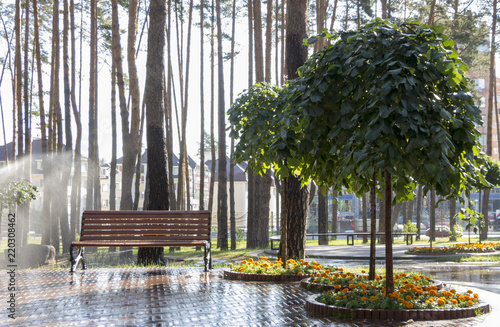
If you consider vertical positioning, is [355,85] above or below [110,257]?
above

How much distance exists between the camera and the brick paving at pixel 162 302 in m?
4.84

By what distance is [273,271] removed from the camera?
7.81 m

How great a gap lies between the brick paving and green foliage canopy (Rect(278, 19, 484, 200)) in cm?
150

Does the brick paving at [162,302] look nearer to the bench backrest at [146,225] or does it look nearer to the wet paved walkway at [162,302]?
the wet paved walkway at [162,302]

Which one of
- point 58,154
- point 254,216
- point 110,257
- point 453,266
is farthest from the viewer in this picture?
point 58,154

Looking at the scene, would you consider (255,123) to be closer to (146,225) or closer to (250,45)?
(146,225)

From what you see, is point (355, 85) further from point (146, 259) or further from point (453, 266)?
point (453, 266)

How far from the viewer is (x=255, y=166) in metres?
9.15

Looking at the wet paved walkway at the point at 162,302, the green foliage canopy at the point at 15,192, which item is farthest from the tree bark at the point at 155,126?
the green foliage canopy at the point at 15,192

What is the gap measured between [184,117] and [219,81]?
3.56m

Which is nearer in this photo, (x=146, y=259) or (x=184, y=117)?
(x=146, y=259)

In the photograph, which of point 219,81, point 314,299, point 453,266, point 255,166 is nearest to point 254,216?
point 219,81

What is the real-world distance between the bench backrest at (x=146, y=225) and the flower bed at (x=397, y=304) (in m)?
3.90

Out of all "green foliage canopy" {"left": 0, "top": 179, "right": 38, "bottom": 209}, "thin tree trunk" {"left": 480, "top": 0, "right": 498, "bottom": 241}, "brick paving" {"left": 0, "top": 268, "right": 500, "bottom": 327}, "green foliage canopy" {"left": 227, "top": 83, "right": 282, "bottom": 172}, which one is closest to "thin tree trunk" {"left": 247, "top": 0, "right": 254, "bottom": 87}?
"green foliage canopy" {"left": 0, "top": 179, "right": 38, "bottom": 209}
